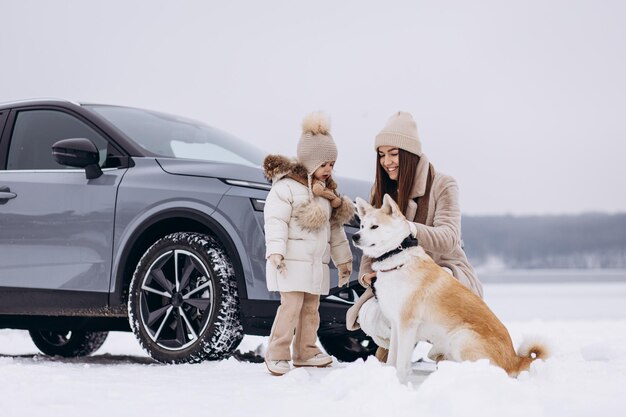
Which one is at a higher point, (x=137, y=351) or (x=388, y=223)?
(x=388, y=223)

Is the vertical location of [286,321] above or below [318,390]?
above

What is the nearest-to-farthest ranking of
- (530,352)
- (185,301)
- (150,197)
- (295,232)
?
(530,352) → (295,232) → (185,301) → (150,197)

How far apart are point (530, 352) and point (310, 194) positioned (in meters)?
1.39

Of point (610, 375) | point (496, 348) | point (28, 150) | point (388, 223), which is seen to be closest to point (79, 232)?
point (28, 150)

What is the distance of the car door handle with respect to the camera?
17.3 feet

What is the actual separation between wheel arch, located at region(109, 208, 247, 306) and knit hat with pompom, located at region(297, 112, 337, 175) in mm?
671

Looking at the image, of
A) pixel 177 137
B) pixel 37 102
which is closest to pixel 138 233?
pixel 177 137

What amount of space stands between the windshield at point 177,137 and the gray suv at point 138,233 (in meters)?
0.01

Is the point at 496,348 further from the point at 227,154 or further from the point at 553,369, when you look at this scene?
the point at 227,154

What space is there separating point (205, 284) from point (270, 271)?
519 millimetres

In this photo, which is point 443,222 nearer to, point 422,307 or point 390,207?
point 390,207

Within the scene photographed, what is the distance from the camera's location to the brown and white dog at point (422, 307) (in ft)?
11.5

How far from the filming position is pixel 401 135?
4094 mm

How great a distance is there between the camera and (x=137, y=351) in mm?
7137
